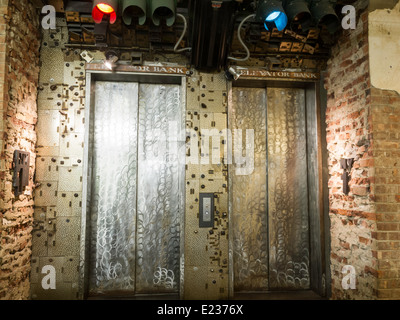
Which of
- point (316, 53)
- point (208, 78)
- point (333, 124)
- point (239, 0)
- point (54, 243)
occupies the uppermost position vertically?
point (239, 0)

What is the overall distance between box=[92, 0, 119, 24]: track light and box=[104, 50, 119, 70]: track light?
461 mm

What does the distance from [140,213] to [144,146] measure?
0.86m

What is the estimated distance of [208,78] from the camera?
3.36 m

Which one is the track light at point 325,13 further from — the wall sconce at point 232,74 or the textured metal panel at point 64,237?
the textured metal panel at point 64,237

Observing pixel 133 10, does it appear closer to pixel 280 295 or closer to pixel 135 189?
pixel 135 189

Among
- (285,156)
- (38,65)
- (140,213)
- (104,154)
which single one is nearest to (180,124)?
(104,154)

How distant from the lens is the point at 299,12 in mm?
2750

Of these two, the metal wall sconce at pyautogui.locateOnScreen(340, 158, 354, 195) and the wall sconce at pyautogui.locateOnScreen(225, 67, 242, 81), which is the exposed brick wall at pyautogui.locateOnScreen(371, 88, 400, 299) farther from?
the wall sconce at pyautogui.locateOnScreen(225, 67, 242, 81)

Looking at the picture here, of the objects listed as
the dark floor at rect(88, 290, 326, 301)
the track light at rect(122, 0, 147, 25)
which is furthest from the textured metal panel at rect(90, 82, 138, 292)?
the track light at rect(122, 0, 147, 25)

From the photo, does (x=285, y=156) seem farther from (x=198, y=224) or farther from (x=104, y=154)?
(x=104, y=154)

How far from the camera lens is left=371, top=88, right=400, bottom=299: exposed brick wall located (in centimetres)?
260

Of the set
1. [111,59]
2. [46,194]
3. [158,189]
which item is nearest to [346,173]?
[158,189]

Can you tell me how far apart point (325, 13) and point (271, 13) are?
0.59 metres

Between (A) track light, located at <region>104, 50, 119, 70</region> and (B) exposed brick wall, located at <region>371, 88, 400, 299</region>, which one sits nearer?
(B) exposed brick wall, located at <region>371, 88, 400, 299</region>
